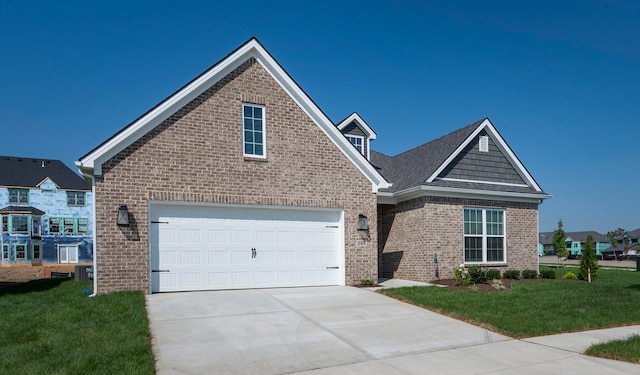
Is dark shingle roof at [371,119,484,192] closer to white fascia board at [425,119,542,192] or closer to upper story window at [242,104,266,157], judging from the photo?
white fascia board at [425,119,542,192]

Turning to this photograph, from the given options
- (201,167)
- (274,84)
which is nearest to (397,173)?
(274,84)

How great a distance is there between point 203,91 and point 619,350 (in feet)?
36.9

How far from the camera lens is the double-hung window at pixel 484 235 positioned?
699 inches

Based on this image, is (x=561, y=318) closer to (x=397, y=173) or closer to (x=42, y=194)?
(x=397, y=173)

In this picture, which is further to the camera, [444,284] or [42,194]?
[42,194]

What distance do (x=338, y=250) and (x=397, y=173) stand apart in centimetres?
706

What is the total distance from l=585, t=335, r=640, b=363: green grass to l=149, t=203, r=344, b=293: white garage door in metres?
7.77

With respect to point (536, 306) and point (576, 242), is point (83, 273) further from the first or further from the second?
point (576, 242)

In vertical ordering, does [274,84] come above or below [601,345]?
above

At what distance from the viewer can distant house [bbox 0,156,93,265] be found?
1802 inches

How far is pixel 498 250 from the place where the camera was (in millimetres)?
18344

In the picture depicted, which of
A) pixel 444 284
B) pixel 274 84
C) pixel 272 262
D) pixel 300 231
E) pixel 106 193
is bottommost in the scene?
pixel 444 284

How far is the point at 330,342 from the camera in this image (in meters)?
7.90

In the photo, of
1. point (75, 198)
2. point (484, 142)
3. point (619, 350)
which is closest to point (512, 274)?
point (484, 142)
